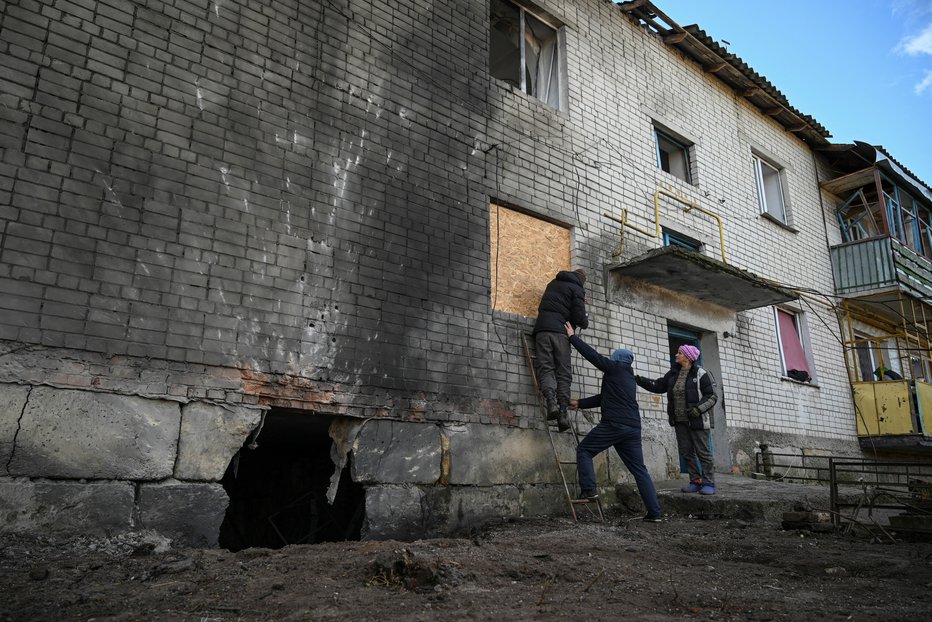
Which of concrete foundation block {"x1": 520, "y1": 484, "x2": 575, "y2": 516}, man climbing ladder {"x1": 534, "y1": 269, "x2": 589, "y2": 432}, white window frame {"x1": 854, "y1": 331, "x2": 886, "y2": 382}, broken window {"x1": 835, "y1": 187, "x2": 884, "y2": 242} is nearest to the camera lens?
concrete foundation block {"x1": 520, "y1": 484, "x2": 575, "y2": 516}

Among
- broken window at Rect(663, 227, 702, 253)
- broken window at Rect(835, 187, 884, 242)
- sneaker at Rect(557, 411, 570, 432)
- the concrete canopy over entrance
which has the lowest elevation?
sneaker at Rect(557, 411, 570, 432)

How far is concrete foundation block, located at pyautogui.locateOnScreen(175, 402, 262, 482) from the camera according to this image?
4938 millimetres

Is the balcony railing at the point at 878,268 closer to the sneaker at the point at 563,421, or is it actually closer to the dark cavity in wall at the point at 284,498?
the sneaker at the point at 563,421

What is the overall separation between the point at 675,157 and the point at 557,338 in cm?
580

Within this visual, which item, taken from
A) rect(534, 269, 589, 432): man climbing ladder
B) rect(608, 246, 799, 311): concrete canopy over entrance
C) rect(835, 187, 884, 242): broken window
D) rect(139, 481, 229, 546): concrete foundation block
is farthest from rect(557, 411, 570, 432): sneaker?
rect(835, 187, 884, 242): broken window

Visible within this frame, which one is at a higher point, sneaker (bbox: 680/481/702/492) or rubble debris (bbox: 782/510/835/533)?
sneaker (bbox: 680/481/702/492)

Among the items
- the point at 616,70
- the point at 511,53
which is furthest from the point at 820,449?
the point at 511,53

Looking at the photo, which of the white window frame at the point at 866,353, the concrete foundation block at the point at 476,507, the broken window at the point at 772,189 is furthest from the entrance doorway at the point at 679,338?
the white window frame at the point at 866,353

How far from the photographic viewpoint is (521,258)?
25.9ft

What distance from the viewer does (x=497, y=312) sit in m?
7.39

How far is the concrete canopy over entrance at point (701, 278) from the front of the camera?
828 cm

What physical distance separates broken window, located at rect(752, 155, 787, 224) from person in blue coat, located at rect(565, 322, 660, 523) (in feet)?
25.7

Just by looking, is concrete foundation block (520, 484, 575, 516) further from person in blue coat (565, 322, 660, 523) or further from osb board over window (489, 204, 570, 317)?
osb board over window (489, 204, 570, 317)

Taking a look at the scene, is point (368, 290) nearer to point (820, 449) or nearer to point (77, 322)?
point (77, 322)
